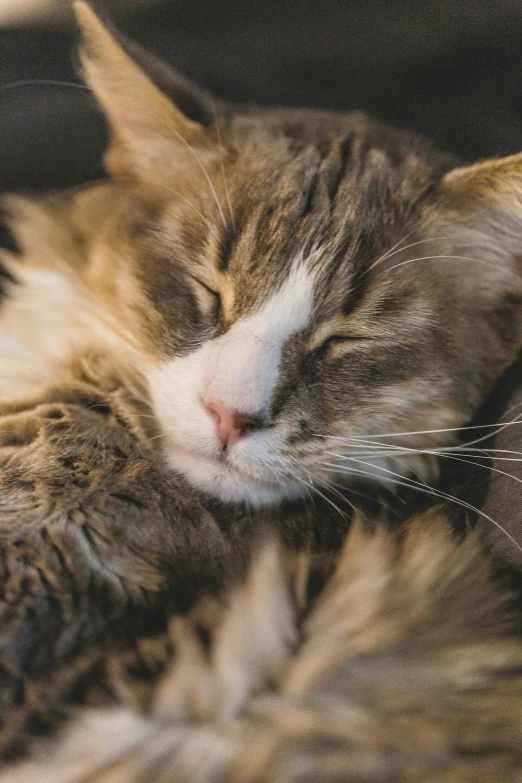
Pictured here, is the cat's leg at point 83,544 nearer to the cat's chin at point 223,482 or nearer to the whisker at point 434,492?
the cat's chin at point 223,482

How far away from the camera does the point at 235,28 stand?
4.74 feet

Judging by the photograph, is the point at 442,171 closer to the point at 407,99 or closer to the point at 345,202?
the point at 345,202

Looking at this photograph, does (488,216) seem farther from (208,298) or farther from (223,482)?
(223,482)

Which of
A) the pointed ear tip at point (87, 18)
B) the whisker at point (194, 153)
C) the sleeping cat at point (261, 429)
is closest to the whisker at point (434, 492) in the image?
the sleeping cat at point (261, 429)

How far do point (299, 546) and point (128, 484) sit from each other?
0.28 m

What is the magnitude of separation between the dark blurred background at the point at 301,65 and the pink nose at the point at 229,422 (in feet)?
2.46

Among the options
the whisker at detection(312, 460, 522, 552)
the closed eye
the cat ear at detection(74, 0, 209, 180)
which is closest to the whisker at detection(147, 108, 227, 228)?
the cat ear at detection(74, 0, 209, 180)

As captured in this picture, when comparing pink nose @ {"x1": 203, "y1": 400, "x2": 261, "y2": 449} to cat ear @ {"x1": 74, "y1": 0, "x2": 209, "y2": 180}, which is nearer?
pink nose @ {"x1": 203, "y1": 400, "x2": 261, "y2": 449}

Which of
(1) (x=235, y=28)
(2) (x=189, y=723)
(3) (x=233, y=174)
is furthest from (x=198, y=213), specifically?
(2) (x=189, y=723)

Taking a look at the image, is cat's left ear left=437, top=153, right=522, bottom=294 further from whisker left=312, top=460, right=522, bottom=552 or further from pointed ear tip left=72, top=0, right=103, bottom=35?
pointed ear tip left=72, top=0, right=103, bottom=35

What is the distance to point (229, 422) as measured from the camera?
0.98 m

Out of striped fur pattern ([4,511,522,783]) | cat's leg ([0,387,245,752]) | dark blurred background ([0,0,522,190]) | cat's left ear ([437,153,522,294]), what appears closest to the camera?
striped fur pattern ([4,511,522,783])

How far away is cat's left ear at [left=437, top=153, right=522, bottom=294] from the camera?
1.03 meters

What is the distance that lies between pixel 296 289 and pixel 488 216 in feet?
1.11
